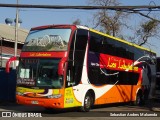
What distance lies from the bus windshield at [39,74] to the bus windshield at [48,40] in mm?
598

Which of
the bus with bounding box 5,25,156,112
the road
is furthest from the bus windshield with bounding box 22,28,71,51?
the road

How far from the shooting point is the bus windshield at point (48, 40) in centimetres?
1684

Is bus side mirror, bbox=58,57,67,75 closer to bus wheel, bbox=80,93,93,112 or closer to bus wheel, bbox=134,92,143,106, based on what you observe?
bus wheel, bbox=80,93,93,112

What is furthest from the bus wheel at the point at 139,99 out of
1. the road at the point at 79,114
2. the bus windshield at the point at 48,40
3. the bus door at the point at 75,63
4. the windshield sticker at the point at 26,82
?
the windshield sticker at the point at 26,82

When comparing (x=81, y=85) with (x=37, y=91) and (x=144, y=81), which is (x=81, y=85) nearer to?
(x=37, y=91)

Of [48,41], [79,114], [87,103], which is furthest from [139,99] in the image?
[48,41]

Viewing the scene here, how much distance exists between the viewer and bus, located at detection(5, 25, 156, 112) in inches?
648

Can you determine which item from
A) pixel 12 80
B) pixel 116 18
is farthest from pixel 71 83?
pixel 116 18

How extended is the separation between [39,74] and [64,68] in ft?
4.02

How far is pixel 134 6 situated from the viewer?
1565 cm

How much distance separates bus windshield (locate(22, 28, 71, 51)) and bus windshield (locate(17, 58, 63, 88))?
60cm

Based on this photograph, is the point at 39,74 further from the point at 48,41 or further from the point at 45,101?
the point at 48,41

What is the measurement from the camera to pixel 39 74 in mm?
16766

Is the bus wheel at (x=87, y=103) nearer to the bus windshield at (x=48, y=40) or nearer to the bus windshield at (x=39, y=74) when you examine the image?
the bus windshield at (x=39, y=74)
